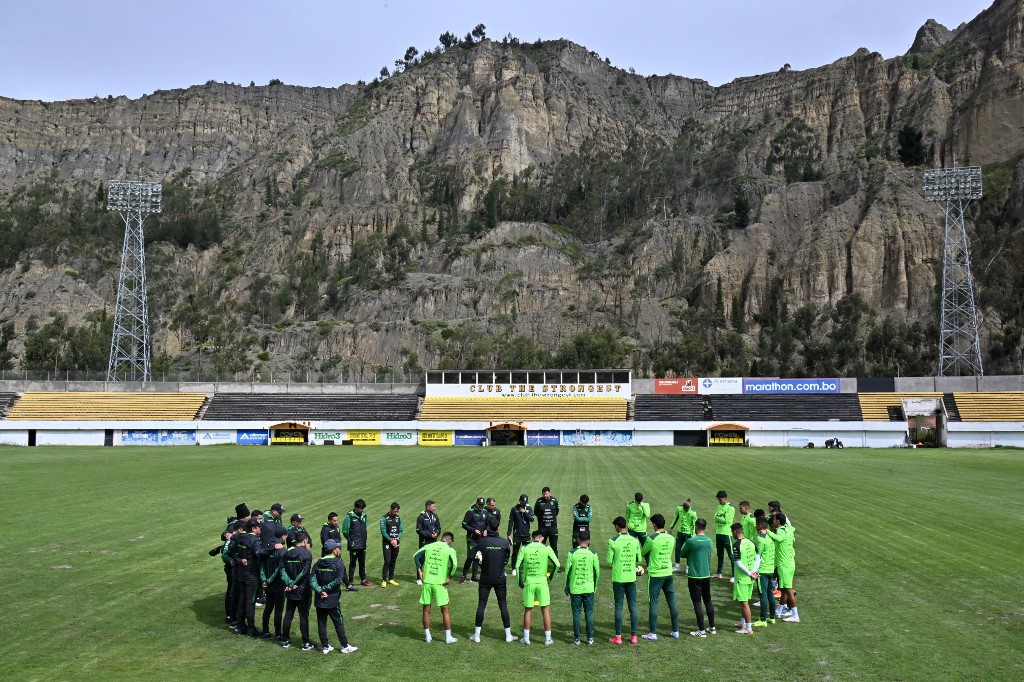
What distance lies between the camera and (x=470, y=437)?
61.2m

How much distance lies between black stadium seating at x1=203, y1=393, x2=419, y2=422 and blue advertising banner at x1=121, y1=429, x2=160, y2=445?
13.4ft

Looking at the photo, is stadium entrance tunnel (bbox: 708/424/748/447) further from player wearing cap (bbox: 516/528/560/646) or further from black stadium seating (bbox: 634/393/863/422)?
player wearing cap (bbox: 516/528/560/646)

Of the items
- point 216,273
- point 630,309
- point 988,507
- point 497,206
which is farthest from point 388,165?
point 988,507

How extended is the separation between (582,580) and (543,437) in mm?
49341

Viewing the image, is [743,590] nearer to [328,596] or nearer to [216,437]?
[328,596]

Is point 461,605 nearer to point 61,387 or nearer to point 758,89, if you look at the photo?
point 61,387

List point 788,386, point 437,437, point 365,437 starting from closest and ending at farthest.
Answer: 1. point 437,437
2. point 365,437
3. point 788,386

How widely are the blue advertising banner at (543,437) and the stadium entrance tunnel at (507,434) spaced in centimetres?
46

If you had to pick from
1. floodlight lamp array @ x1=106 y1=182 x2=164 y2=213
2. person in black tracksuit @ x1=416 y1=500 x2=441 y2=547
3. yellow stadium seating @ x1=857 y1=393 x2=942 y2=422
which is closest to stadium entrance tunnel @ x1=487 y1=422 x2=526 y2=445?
yellow stadium seating @ x1=857 y1=393 x2=942 y2=422

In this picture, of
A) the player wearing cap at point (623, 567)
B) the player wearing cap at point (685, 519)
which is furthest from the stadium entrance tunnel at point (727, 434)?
the player wearing cap at point (623, 567)

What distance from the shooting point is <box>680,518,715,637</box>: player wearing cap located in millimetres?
12172

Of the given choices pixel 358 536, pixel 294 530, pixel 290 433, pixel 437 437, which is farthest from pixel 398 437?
pixel 294 530

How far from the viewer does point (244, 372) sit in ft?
343

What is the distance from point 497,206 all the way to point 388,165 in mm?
28115
